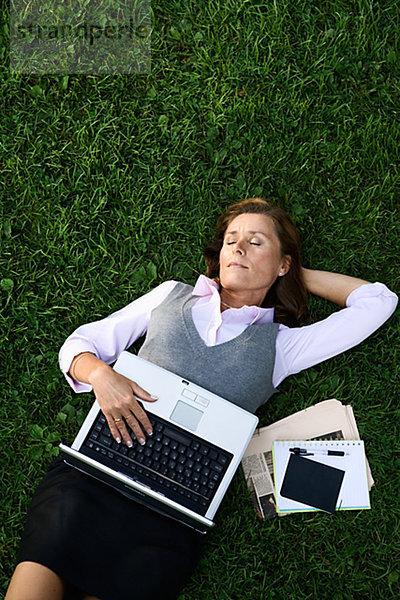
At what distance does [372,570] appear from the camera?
340 cm

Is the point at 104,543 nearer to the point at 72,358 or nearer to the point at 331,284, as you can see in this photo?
the point at 72,358

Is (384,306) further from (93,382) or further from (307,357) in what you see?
(93,382)

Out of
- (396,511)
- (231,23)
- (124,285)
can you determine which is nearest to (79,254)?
(124,285)

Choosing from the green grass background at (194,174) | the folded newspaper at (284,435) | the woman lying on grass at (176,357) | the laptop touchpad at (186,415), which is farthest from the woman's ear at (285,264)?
the laptop touchpad at (186,415)

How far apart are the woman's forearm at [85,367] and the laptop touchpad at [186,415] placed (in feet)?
1.44

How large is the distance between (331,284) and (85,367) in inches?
62.7

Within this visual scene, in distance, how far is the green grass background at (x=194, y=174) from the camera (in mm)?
3580

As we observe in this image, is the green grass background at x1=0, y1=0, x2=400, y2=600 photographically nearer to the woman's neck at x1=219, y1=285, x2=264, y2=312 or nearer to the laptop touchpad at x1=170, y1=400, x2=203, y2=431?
the woman's neck at x1=219, y1=285, x2=264, y2=312

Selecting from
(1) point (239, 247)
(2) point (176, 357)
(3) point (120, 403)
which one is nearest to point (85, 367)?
(3) point (120, 403)

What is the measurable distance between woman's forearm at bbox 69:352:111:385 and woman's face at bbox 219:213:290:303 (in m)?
0.85

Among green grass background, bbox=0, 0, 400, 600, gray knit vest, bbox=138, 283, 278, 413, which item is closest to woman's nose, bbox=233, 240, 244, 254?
gray knit vest, bbox=138, 283, 278, 413

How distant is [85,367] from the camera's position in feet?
10.0

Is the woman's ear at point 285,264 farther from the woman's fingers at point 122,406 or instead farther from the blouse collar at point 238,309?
the woman's fingers at point 122,406

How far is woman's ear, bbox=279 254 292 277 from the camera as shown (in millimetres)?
3410
